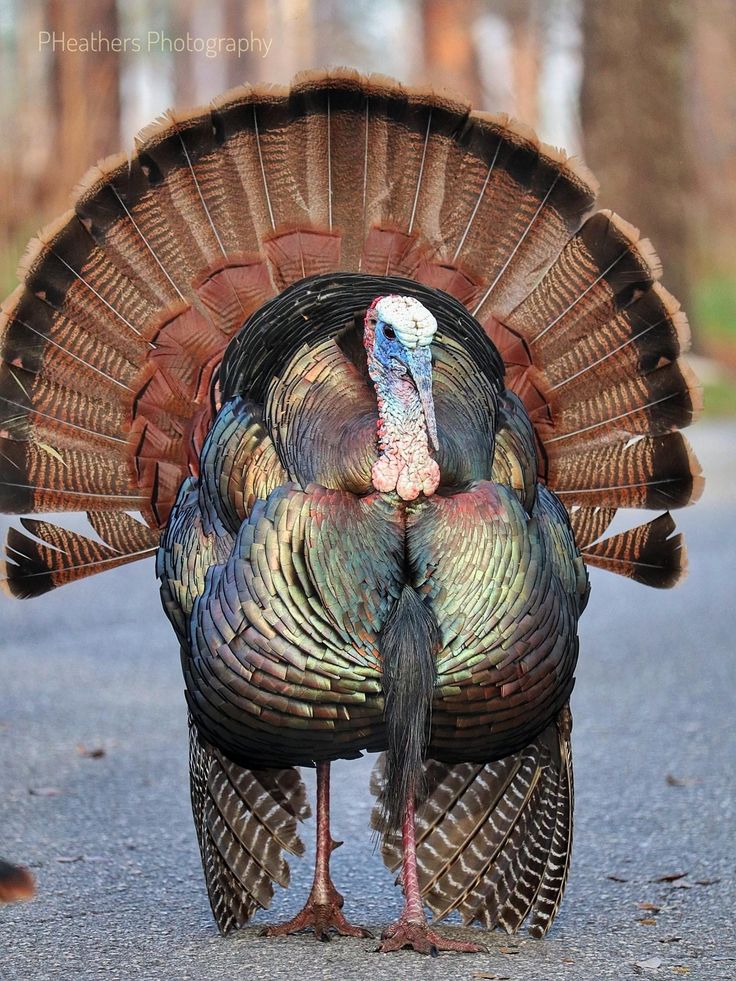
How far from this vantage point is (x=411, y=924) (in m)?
3.87

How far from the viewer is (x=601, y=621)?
821 cm

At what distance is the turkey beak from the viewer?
3504mm

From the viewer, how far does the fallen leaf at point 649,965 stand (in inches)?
144

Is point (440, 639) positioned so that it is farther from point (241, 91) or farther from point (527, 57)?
point (527, 57)

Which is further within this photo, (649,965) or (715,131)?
(715,131)

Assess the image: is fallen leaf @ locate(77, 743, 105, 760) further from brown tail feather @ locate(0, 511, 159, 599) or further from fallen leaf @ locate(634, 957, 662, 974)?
fallen leaf @ locate(634, 957, 662, 974)

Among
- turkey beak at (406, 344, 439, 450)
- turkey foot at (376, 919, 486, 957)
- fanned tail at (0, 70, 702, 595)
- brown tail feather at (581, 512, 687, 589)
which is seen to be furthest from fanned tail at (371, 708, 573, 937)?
turkey beak at (406, 344, 439, 450)

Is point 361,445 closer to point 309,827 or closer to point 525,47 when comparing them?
point 309,827

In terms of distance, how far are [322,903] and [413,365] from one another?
1371 millimetres

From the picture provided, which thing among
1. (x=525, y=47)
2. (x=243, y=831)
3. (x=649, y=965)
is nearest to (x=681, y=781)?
(x=649, y=965)

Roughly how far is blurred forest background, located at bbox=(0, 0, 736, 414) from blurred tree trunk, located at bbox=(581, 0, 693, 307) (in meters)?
0.02

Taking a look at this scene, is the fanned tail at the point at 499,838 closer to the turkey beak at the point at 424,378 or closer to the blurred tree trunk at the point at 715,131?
the turkey beak at the point at 424,378

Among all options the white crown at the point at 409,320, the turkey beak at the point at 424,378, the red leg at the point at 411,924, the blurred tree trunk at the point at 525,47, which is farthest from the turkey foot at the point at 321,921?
the blurred tree trunk at the point at 525,47

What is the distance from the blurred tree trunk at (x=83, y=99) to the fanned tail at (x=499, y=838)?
15406 millimetres
